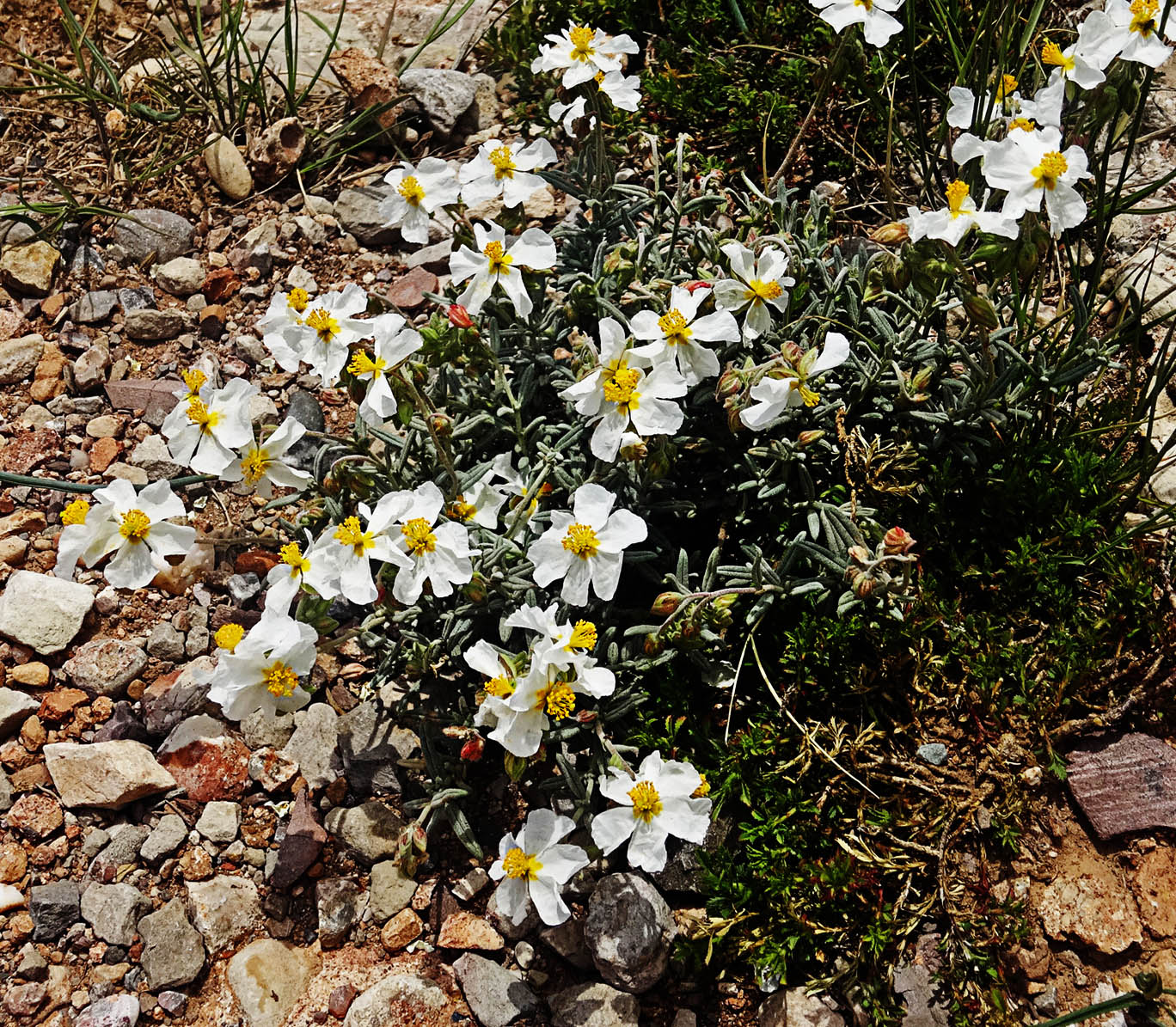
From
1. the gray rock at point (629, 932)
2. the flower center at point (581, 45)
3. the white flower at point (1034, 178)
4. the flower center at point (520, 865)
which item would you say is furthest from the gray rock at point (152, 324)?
the white flower at point (1034, 178)

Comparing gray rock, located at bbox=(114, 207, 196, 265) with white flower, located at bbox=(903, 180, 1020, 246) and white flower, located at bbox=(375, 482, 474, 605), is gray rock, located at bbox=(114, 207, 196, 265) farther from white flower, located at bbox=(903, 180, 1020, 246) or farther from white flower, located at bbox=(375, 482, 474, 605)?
white flower, located at bbox=(903, 180, 1020, 246)

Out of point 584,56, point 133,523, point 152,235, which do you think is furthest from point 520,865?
point 152,235

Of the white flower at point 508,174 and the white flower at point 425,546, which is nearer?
the white flower at point 425,546

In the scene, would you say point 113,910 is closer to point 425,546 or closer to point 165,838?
point 165,838

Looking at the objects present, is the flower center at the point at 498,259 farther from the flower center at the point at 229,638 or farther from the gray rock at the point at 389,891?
the gray rock at the point at 389,891

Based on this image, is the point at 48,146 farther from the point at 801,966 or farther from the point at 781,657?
the point at 801,966

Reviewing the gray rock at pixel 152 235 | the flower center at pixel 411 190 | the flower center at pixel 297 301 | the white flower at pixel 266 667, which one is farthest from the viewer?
the gray rock at pixel 152 235
